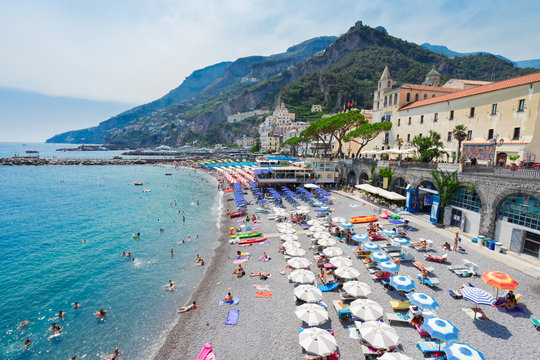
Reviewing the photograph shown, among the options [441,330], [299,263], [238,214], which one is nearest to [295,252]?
[299,263]

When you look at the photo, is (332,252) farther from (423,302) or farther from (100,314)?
(100,314)

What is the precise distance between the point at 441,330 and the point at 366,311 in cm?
274

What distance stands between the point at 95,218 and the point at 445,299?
41333 mm

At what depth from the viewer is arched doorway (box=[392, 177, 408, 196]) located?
101ft

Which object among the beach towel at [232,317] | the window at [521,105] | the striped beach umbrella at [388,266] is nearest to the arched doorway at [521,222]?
the window at [521,105]

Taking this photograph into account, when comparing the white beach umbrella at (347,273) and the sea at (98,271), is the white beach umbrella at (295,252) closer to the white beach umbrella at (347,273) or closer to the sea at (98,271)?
the white beach umbrella at (347,273)

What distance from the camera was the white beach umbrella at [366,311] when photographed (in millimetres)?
10352

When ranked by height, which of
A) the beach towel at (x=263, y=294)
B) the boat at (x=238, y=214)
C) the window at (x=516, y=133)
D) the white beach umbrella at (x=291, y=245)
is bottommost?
the beach towel at (x=263, y=294)

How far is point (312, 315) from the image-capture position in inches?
417

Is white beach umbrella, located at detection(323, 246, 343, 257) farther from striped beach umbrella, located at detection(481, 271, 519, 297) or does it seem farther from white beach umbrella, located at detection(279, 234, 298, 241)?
striped beach umbrella, located at detection(481, 271, 519, 297)

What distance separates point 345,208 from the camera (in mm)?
30625

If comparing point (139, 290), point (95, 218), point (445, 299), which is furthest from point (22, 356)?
point (95, 218)

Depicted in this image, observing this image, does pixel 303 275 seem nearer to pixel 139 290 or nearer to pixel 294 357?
pixel 294 357

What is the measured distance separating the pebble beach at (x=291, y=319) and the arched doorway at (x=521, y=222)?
2.93 metres
